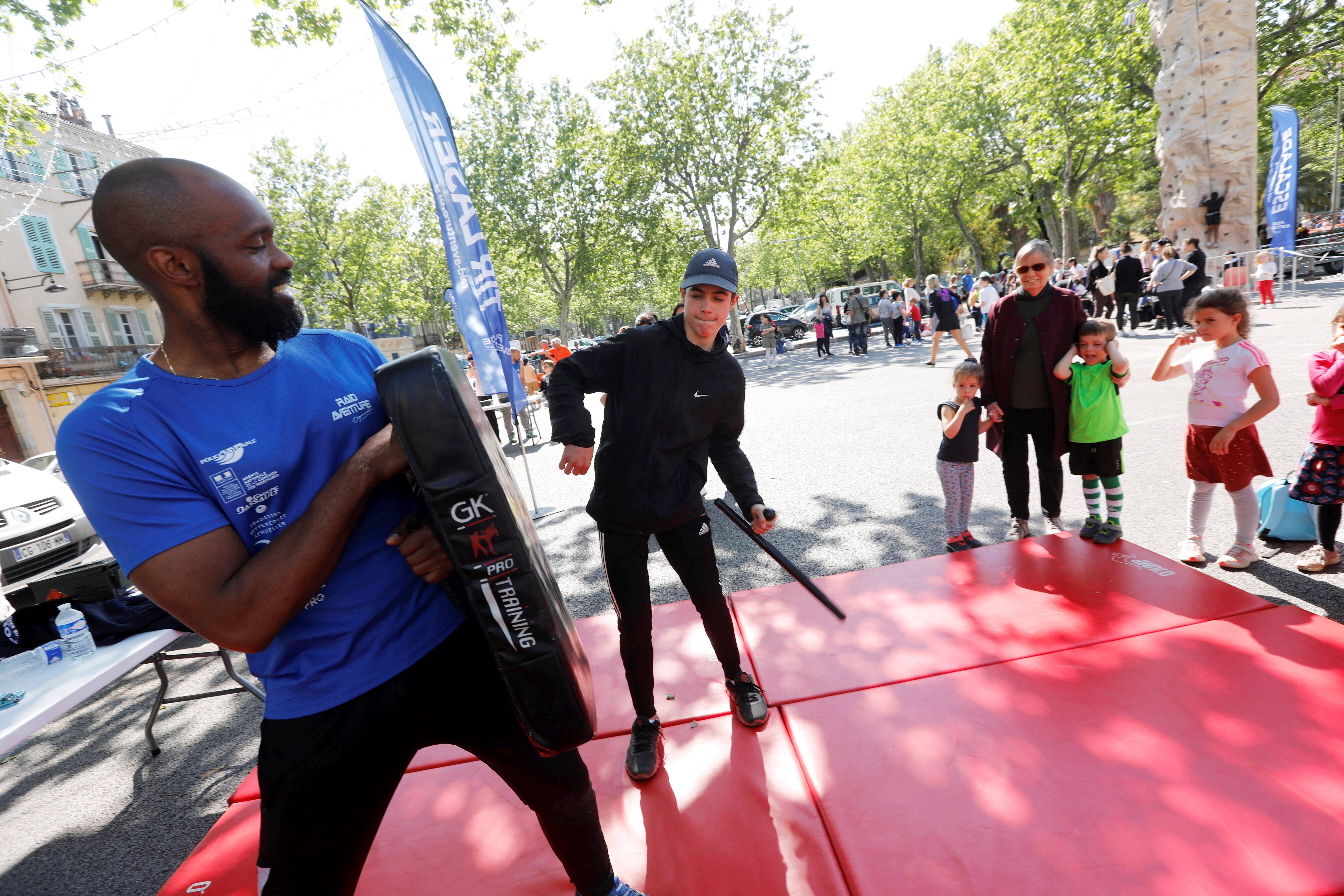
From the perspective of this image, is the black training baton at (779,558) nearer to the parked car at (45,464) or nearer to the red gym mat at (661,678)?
the red gym mat at (661,678)

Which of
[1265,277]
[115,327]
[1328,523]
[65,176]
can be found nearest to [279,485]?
[1328,523]

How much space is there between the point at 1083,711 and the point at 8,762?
584 centimetres

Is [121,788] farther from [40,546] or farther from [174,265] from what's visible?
[40,546]

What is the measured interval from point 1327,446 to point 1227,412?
16.8 inches

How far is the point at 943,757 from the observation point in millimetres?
2328

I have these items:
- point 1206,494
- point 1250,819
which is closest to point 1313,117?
→ point 1206,494

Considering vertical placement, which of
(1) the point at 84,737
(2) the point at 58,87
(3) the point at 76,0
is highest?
(3) the point at 76,0

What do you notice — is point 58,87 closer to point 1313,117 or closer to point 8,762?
point 8,762

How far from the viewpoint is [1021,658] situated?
2.85m

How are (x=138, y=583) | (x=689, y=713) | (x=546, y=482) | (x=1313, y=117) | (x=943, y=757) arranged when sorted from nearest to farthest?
1. (x=138, y=583)
2. (x=943, y=757)
3. (x=689, y=713)
4. (x=546, y=482)
5. (x=1313, y=117)

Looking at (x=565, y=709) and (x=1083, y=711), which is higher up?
(x=565, y=709)

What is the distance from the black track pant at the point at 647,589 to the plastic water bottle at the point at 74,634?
106 inches

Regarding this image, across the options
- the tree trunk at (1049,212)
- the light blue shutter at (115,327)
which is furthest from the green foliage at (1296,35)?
the light blue shutter at (115,327)

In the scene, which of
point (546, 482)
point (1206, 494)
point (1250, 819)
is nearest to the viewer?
point (1250, 819)
